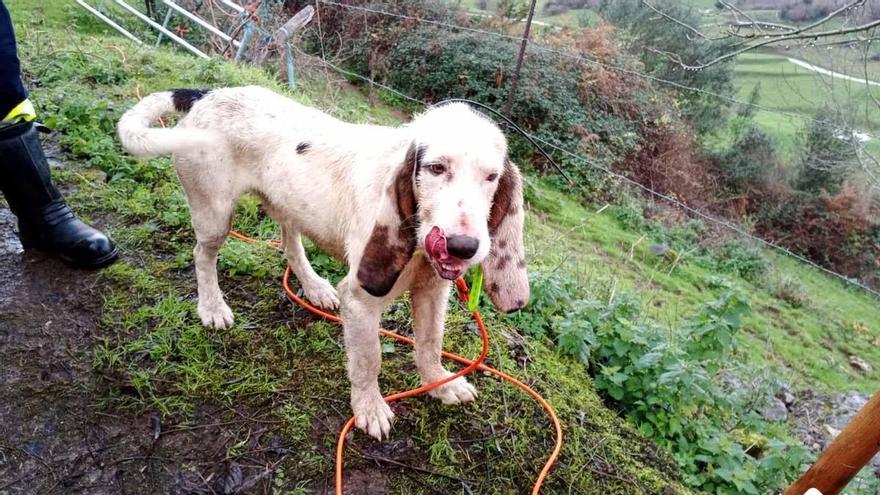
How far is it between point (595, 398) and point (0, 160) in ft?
11.7

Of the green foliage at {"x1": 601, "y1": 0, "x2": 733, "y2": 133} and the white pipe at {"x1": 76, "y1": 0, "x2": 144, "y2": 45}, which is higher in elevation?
the green foliage at {"x1": 601, "y1": 0, "x2": 733, "y2": 133}

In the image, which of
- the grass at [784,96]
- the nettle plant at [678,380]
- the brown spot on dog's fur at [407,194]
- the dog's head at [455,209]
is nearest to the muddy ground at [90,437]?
the dog's head at [455,209]

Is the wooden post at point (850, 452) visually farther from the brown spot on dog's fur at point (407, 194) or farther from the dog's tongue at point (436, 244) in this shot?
the brown spot on dog's fur at point (407, 194)

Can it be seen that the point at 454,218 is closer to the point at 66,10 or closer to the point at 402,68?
the point at 66,10

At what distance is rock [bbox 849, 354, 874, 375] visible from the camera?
8688mm

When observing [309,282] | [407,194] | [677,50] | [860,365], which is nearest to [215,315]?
[309,282]

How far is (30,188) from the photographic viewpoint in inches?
119

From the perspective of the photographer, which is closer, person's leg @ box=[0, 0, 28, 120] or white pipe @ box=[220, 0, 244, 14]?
person's leg @ box=[0, 0, 28, 120]

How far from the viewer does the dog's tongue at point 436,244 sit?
1823mm

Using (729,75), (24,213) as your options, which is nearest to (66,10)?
(24,213)

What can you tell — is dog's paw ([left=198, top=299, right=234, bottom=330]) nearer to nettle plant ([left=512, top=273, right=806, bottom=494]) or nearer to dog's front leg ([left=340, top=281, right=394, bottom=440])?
dog's front leg ([left=340, top=281, right=394, bottom=440])

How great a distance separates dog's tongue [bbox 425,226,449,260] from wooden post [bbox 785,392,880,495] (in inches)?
58.7

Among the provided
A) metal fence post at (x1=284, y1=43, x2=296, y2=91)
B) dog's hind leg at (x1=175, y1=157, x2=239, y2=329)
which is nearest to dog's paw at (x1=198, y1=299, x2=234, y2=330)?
dog's hind leg at (x1=175, y1=157, x2=239, y2=329)

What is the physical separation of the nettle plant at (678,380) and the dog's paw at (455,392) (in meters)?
0.83
